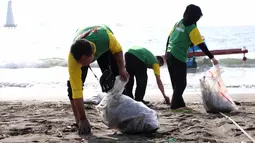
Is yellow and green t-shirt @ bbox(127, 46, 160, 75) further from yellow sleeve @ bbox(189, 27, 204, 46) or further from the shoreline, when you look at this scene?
the shoreline

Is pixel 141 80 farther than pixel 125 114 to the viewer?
Yes

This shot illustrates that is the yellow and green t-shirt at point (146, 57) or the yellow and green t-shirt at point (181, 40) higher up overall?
the yellow and green t-shirt at point (181, 40)

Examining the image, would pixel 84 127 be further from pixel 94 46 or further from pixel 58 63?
pixel 58 63

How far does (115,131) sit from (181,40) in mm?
1840

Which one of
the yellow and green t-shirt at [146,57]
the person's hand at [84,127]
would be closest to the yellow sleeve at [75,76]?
the person's hand at [84,127]

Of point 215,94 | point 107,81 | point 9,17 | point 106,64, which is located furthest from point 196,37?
point 9,17

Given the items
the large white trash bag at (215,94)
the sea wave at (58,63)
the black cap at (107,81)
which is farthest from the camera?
the sea wave at (58,63)

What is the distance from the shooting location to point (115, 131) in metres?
3.94

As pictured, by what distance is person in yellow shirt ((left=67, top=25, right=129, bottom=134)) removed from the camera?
11.0 ft

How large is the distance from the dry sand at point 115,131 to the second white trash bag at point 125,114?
0.07 metres

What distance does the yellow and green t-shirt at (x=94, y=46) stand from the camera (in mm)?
3512

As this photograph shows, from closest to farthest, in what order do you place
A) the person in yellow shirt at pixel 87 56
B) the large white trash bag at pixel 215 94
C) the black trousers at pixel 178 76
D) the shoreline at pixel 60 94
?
1. the person in yellow shirt at pixel 87 56
2. the large white trash bag at pixel 215 94
3. the black trousers at pixel 178 76
4. the shoreline at pixel 60 94

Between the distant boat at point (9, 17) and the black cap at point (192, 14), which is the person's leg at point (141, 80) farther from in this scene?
the distant boat at point (9, 17)

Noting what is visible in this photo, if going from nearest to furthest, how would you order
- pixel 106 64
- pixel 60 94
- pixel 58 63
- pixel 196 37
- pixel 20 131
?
pixel 20 131, pixel 106 64, pixel 196 37, pixel 60 94, pixel 58 63
